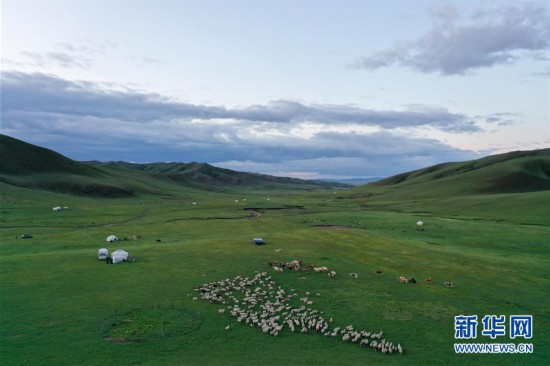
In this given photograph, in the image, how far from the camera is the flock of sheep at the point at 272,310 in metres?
23.8

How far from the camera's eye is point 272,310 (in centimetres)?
2720

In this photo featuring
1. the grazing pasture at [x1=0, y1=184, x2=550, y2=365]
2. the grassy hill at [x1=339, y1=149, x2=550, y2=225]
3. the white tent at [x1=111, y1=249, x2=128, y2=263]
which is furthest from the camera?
the grassy hill at [x1=339, y1=149, x2=550, y2=225]

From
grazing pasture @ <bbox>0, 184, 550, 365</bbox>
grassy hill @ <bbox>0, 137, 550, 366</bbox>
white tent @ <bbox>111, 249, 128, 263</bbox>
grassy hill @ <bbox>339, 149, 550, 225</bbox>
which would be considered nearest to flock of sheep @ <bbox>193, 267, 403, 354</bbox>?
grazing pasture @ <bbox>0, 184, 550, 365</bbox>

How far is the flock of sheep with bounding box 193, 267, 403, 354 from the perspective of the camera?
2377 cm

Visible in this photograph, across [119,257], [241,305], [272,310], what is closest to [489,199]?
[272,310]

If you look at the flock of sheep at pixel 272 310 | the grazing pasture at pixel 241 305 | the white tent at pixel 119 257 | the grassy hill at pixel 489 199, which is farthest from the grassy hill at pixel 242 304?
the grassy hill at pixel 489 199

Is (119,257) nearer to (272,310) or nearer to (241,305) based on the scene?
(241,305)

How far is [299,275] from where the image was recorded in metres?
36.9

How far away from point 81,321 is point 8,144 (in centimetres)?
21468

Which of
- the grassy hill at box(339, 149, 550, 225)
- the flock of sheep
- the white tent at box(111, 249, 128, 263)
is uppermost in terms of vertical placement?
the grassy hill at box(339, 149, 550, 225)

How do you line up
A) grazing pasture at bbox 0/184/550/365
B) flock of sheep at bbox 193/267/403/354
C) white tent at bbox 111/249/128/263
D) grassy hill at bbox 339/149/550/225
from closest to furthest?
grazing pasture at bbox 0/184/550/365 < flock of sheep at bbox 193/267/403/354 < white tent at bbox 111/249/128/263 < grassy hill at bbox 339/149/550/225

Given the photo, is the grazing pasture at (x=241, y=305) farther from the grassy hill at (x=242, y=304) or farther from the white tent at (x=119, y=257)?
the white tent at (x=119, y=257)

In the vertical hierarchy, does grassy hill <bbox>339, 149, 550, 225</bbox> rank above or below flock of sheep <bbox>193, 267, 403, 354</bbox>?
above

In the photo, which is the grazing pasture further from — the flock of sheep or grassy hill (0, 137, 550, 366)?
the flock of sheep
